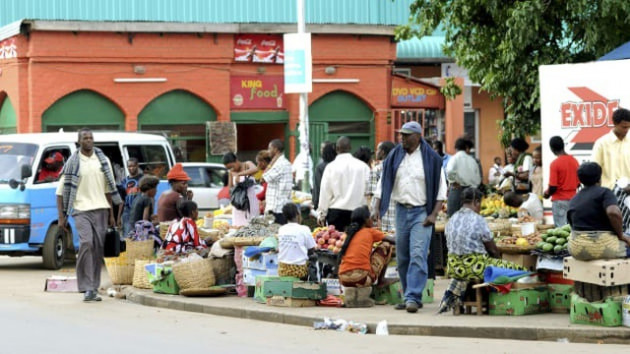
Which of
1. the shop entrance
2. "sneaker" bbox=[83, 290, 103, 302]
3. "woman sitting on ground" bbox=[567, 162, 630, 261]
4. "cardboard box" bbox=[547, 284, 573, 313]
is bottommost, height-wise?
"sneaker" bbox=[83, 290, 103, 302]

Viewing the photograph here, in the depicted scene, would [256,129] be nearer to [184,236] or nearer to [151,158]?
[151,158]

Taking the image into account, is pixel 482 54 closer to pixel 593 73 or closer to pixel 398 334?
pixel 593 73

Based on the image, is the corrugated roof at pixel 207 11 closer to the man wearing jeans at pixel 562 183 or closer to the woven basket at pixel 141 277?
the woven basket at pixel 141 277

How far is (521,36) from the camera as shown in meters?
Result: 22.5

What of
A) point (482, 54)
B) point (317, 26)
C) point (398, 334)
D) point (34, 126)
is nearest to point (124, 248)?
point (398, 334)

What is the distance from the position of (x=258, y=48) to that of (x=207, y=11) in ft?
6.13

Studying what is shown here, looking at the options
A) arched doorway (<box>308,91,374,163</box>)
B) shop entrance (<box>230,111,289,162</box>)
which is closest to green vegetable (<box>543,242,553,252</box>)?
shop entrance (<box>230,111,289,162</box>)

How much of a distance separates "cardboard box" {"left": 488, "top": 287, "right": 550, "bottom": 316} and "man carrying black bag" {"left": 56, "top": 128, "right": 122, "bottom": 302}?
5.16m

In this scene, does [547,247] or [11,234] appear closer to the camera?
[547,247]

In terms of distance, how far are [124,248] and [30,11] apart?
74.6 feet

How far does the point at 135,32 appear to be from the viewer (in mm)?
36000

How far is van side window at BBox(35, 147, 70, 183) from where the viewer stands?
20.4 meters

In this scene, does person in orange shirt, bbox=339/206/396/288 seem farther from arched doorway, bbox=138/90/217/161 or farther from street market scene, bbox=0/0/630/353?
arched doorway, bbox=138/90/217/161

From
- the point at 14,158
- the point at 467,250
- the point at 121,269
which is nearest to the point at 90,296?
the point at 121,269
